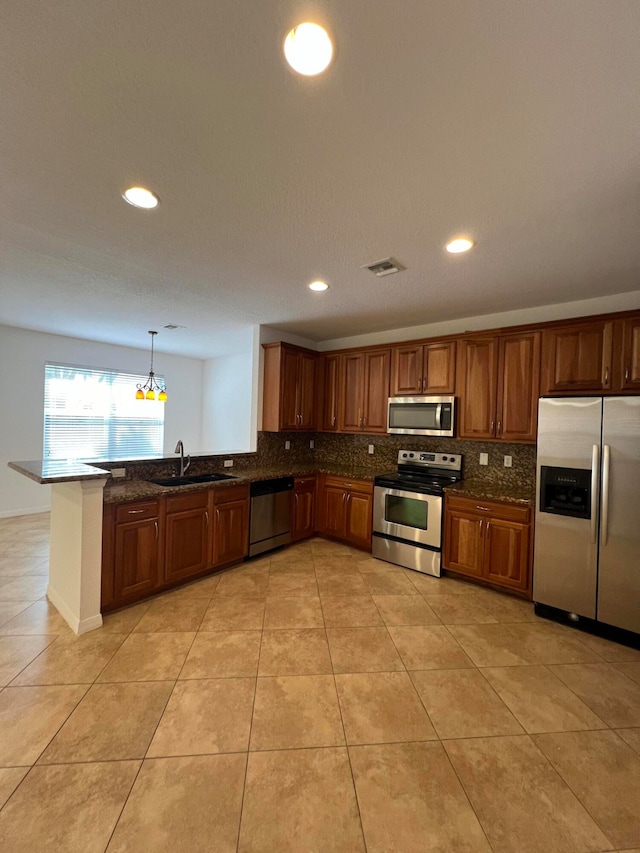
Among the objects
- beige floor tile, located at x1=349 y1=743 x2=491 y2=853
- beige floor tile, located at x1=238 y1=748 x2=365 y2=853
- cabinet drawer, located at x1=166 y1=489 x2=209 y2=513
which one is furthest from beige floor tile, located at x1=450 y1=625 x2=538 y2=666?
cabinet drawer, located at x1=166 y1=489 x2=209 y2=513

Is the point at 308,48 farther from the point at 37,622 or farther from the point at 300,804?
the point at 37,622

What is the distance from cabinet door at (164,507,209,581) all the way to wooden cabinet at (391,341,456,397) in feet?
8.34

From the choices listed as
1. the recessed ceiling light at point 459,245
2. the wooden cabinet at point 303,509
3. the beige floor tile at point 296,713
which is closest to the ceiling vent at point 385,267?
the recessed ceiling light at point 459,245

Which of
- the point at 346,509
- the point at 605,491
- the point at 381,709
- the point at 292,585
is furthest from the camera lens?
the point at 346,509

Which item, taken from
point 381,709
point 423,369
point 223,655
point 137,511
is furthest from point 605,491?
point 137,511

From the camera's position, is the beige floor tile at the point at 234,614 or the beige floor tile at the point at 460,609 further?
the beige floor tile at the point at 460,609

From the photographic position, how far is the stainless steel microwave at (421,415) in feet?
11.9

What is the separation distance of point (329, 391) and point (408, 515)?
6.43ft

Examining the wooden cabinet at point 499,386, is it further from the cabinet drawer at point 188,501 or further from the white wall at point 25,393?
the white wall at point 25,393

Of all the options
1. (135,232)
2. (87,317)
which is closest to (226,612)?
(135,232)

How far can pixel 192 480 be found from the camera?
3.49 m

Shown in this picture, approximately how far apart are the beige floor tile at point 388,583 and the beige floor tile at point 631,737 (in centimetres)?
150

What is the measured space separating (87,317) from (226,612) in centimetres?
381

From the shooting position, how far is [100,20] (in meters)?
1.01
